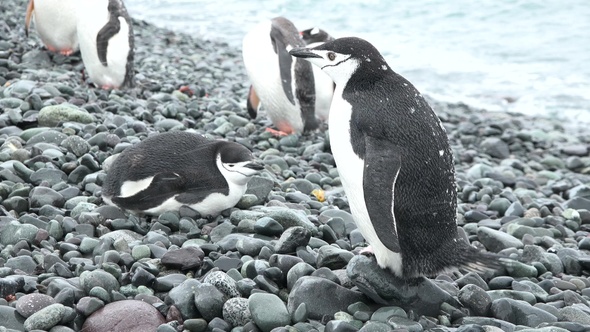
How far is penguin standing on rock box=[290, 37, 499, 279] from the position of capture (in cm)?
351

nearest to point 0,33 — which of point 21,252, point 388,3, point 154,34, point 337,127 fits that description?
point 154,34

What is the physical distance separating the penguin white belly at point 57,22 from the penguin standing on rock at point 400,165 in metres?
6.02

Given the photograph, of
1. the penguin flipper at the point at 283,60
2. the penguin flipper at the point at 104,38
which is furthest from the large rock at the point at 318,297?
the penguin flipper at the point at 104,38

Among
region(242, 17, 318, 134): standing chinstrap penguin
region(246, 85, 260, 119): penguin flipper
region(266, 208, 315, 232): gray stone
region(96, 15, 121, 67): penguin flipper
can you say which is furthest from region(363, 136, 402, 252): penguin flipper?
region(96, 15, 121, 67): penguin flipper

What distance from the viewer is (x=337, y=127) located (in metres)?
3.63

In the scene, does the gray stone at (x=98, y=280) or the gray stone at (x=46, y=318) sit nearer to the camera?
the gray stone at (x=46, y=318)

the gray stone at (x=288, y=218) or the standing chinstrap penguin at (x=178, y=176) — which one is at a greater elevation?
the standing chinstrap penguin at (x=178, y=176)

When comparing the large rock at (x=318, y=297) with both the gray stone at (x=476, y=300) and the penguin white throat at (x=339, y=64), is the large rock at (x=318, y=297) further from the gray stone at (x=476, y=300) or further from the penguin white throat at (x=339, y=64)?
the penguin white throat at (x=339, y=64)

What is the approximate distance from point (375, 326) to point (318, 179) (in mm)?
2640

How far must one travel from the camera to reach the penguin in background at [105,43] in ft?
26.4

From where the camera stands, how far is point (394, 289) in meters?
3.54

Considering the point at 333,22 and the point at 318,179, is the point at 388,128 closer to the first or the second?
the point at 318,179

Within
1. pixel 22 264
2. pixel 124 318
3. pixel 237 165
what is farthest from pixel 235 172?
pixel 124 318

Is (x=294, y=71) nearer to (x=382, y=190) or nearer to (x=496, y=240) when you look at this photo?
(x=496, y=240)
